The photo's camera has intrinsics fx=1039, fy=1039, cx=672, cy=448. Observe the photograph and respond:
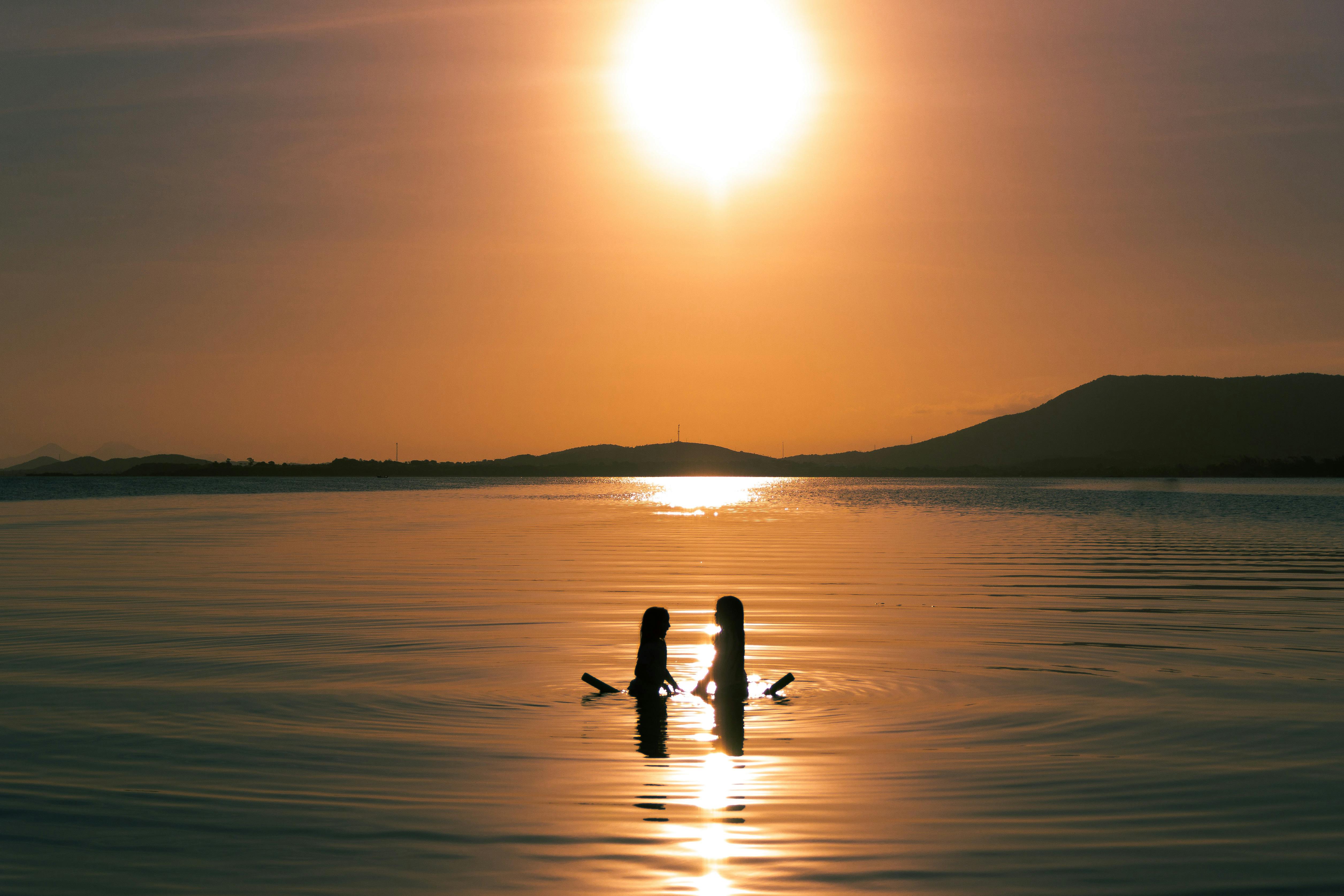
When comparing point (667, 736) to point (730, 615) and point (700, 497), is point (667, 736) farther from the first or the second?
point (700, 497)

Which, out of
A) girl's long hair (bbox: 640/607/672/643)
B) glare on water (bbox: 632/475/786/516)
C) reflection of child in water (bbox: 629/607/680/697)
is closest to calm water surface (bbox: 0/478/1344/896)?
reflection of child in water (bbox: 629/607/680/697)

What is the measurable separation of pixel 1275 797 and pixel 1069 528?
157 ft

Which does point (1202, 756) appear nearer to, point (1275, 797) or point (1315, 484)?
point (1275, 797)

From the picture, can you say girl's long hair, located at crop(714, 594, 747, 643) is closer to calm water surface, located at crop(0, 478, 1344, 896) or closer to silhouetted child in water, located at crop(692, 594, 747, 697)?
silhouetted child in water, located at crop(692, 594, 747, 697)

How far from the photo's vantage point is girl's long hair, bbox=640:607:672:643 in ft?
45.3

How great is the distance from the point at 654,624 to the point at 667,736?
204cm

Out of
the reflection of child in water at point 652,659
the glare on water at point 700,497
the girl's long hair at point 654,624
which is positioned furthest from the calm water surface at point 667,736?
the glare on water at point 700,497

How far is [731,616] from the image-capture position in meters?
13.8

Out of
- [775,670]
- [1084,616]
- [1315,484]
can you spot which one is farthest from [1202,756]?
[1315,484]

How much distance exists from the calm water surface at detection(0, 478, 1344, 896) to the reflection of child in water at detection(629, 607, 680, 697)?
13.9 inches

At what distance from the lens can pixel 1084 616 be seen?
2202 cm

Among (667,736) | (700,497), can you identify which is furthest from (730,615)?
(700,497)

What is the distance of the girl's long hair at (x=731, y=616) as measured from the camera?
1369 cm

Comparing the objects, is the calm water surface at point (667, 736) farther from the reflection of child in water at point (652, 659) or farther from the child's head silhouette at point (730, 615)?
the child's head silhouette at point (730, 615)
